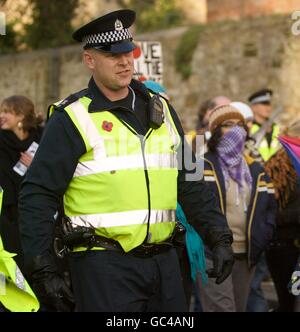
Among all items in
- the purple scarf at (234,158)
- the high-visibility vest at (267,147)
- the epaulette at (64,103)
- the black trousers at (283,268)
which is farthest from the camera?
the high-visibility vest at (267,147)

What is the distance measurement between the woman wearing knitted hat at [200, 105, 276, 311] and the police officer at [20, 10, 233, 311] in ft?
7.06

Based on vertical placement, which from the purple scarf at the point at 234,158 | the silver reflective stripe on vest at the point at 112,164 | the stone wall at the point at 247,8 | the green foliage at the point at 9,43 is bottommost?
the purple scarf at the point at 234,158

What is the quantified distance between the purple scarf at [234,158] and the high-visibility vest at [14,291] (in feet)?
7.86

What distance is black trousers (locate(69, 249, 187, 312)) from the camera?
5.08m

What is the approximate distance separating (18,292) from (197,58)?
13097 millimetres

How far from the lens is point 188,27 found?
18844mm

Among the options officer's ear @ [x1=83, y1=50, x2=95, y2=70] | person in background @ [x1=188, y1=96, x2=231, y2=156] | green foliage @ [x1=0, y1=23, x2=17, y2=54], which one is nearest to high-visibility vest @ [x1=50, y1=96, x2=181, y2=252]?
officer's ear @ [x1=83, y1=50, x2=95, y2=70]

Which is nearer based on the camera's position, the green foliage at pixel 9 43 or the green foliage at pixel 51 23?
the green foliage at pixel 51 23

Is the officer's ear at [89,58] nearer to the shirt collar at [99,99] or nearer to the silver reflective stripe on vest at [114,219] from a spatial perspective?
the shirt collar at [99,99]

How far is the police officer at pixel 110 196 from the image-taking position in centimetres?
505

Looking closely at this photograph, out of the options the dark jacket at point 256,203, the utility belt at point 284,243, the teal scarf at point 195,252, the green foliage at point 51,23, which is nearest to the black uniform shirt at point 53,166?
the teal scarf at point 195,252
